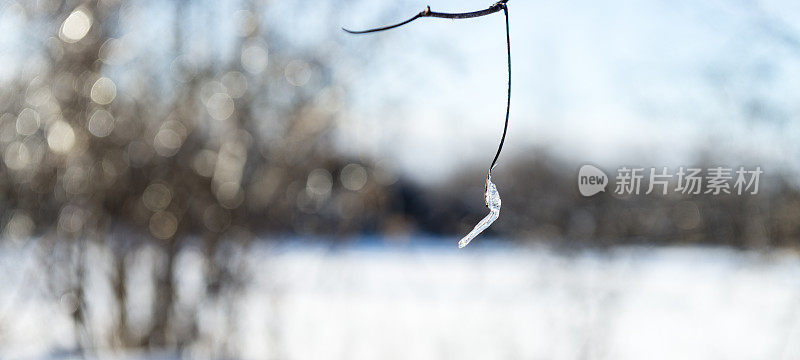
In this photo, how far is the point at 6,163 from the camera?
348 centimetres

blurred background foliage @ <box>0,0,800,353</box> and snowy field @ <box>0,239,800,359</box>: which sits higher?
blurred background foliage @ <box>0,0,800,353</box>

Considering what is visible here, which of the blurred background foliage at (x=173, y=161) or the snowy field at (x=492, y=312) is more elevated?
the blurred background foliage at (x=173, y=161)

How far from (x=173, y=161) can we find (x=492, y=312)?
2.93 metres

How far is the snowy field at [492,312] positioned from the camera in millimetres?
3793

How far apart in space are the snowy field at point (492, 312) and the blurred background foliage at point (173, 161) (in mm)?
119

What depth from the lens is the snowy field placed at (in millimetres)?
3793

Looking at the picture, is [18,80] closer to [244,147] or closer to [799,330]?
[244,147]

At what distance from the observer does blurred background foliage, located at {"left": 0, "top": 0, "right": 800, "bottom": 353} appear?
3.50 m

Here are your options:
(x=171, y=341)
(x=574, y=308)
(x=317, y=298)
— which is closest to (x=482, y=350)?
(x=574, y=308)

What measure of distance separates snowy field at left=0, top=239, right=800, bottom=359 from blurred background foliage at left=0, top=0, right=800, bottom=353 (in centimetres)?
12

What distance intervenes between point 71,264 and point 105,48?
1091 millimetres

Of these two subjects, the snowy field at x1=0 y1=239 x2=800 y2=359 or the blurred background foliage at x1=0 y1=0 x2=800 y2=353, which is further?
the snowy field at x1=0 y1=239 x2=800 y2=359

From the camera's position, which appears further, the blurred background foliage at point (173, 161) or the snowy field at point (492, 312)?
the snowy field at point (492, 312)

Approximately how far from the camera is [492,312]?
18.8 ft
